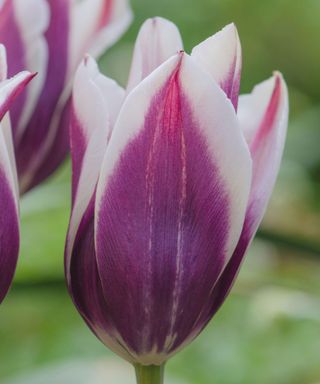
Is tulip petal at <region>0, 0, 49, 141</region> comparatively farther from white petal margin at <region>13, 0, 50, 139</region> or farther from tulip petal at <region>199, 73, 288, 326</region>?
tulip petal at <region>199, 73, 288, 326</region>

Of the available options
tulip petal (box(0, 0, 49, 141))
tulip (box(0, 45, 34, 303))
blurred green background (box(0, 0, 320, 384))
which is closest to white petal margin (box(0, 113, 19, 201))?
tulip (box(0, 45, 34, 303))

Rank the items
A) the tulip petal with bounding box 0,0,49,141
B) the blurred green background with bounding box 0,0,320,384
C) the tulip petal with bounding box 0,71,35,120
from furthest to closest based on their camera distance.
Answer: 1. the blurred green background with bounding box 0,0,320,384
2. the tulip petal with bounding box 0,0,49,141
3. the tulip petal with bounding box 0,71,35,120

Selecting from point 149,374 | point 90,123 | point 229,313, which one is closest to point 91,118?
point 90,123

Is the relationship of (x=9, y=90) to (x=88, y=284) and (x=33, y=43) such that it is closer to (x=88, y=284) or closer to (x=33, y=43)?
(x=88, y=284)

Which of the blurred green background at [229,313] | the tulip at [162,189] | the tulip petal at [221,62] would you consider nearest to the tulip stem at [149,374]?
Answer: the tulip at [162,189]

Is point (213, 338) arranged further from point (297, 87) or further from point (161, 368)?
point (297, 87)
